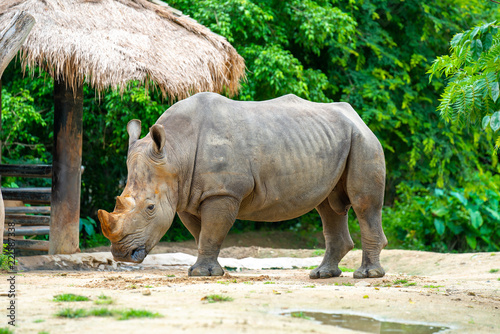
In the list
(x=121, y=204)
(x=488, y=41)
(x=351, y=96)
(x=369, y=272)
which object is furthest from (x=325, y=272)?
(x=351, y=96)

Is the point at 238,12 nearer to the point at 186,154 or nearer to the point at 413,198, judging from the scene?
the point at 413,198

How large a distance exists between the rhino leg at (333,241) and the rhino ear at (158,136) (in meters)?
2.28

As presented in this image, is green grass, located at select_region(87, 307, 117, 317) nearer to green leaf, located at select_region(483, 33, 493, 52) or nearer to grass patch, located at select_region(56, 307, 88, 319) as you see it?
grass patch, located at select_region(56, 307, 88, 319)

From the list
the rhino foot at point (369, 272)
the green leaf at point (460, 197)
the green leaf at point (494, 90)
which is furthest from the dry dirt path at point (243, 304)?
the green leaf at point (460, 197)

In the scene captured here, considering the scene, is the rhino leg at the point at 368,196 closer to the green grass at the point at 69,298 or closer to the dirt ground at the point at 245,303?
the dirt ground at the point at 245,303

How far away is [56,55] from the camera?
7332 mm

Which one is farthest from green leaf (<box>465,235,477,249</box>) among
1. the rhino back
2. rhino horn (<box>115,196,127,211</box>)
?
rhino horn (<box>115,196,127,211</box>)

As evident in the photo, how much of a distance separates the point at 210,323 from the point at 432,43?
38.9 ft

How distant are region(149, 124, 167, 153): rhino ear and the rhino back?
0.30 meters

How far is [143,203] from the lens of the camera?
225 inches

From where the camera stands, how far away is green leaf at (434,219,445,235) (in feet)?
38.5

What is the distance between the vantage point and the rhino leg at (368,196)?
6.68 m

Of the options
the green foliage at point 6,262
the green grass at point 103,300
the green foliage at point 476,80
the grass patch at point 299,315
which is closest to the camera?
the grass patch at point 299,315

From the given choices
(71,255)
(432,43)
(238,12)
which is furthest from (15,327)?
(432,43)
